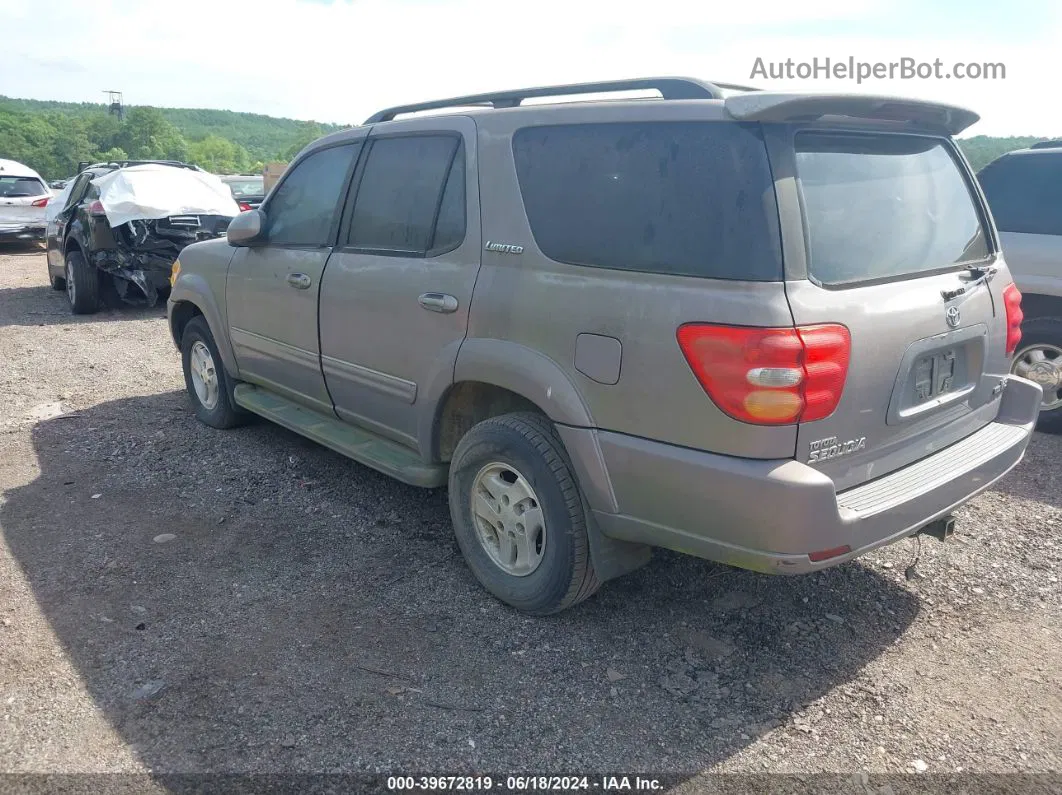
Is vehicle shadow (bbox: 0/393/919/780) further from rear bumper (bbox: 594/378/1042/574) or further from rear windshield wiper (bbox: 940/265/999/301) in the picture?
rear windshield wiper (bbox: 940/265/999/301)

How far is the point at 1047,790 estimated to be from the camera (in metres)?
2.48

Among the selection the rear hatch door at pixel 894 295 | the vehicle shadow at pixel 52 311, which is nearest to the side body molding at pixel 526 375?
the rear hatch door at pixel 894 295

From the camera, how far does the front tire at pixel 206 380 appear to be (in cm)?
552

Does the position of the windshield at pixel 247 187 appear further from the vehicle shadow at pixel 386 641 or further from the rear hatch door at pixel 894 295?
the rear hatch door at pixel 894 295

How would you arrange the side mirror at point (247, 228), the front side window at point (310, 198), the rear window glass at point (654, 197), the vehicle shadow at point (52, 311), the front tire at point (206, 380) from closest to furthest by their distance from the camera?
the rear window glass at point (654, 197) → the front side window at point (310, 198) → the side mirror at point (247, 228) → the front tire at point (206, 380) → the vehicle shadow at point (52, 311)

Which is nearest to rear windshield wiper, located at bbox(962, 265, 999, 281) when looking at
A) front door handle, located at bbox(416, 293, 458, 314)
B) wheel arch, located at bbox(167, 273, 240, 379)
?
front door handle, located at bbox(416, 293, 458, 314)

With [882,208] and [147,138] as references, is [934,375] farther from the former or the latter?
[147,138]

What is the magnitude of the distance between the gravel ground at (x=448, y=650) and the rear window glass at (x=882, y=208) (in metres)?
1.45

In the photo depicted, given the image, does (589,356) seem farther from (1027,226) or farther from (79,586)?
(1027,226)

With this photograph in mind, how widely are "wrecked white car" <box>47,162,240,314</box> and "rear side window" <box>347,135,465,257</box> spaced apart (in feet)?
18.6

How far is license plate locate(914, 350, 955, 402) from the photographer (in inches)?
114

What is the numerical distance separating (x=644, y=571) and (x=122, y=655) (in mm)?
2143

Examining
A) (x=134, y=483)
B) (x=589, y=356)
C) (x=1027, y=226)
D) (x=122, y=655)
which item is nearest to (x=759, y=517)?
(x=589, y=356)

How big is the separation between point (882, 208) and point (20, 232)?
1693 centimetres
